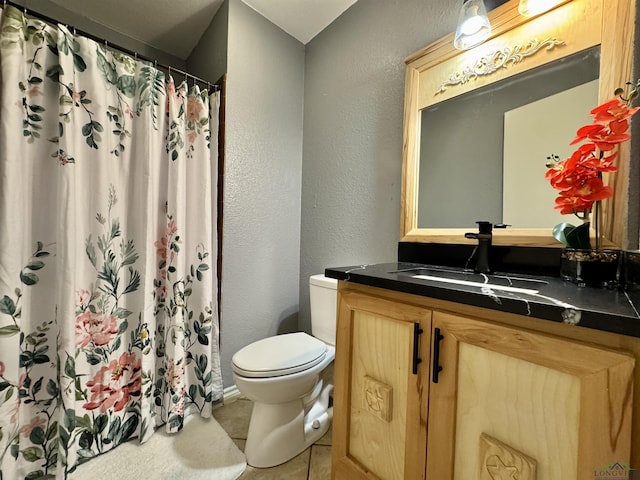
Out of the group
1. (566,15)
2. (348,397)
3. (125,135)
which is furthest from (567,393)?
(125,135)

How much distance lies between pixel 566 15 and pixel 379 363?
1278 mm

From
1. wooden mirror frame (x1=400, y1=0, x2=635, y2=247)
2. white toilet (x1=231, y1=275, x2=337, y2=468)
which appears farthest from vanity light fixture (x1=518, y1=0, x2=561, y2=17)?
white toilet (x1=231, y1=275, x2=337, y2=468)

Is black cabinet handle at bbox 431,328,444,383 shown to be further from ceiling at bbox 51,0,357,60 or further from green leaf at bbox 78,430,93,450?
ceiling at bbox 51,0,357,60

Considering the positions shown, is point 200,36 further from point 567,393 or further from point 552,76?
point 567,393

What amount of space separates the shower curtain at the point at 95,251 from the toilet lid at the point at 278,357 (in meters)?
0.38

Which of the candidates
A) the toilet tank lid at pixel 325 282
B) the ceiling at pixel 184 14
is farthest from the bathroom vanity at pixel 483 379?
the ceiling at pixel 184 14

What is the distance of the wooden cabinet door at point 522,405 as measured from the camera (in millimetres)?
454

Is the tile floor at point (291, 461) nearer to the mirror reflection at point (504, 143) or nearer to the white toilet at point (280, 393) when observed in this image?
the white toilet at point (280, 393)

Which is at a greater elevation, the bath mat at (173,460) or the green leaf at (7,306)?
the green leaf at (7,306)

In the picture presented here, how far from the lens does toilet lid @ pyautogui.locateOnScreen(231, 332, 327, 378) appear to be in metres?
1.08

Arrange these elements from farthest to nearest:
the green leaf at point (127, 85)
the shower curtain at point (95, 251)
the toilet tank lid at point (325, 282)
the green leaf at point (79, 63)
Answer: the toilet tank lid at point (325, 282) → the green leaf at point (127, 85) → the green leaf at point (79, 63) → the shower curtain at point (95, 251)

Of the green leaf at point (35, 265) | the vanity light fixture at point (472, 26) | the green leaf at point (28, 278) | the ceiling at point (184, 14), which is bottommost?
the green leaf at point (28, 278)

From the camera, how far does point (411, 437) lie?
72cm

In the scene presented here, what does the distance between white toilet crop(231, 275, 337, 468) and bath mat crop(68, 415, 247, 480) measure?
0.11 metres
